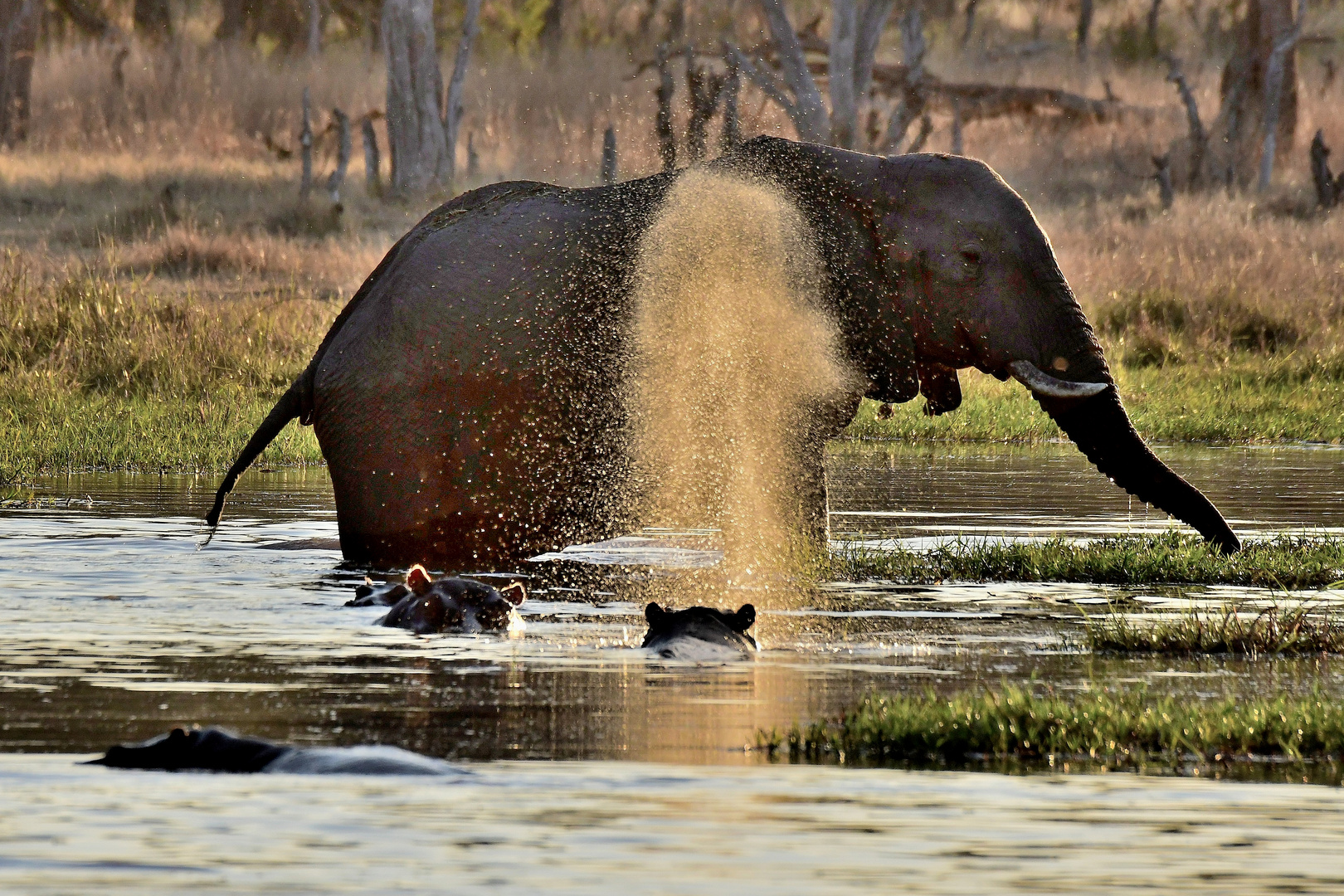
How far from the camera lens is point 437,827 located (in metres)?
5.12

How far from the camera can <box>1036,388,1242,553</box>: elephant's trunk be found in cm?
1068

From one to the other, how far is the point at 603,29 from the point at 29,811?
44.6 meters

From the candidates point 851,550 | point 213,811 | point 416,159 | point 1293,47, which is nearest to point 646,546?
point 851,550

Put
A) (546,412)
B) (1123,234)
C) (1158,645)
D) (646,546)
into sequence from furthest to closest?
(1123,234), (646,546), (546,412), (1158,645)

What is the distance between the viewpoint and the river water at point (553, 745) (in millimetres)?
4840

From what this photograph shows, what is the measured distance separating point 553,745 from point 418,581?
268 cm

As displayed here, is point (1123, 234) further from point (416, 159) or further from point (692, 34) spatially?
point (692, 34)

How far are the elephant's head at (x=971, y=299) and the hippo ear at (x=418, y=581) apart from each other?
107 inches

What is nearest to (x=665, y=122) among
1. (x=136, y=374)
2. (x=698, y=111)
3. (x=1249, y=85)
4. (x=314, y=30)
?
(x=698, y=111)

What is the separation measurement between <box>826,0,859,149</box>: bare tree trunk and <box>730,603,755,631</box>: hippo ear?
82.1 feet

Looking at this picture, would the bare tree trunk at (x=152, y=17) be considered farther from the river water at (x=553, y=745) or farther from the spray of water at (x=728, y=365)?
the spray of water at (x=728, y=365)

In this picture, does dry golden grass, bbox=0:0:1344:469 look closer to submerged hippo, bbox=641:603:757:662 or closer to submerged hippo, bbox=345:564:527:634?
submerged hippo, bbox=345:564:527:634

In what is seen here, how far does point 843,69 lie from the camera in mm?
32781

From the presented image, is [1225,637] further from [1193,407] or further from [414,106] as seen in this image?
[414,106]
